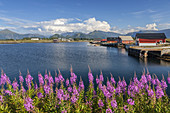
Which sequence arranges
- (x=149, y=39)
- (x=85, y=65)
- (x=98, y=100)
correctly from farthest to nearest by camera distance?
(x=149, y=39) < (x=85, y=65) < (x=98, y=100)

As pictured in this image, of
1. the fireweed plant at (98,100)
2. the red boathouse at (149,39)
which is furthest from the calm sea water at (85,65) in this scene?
the red boathouse at (149,39)

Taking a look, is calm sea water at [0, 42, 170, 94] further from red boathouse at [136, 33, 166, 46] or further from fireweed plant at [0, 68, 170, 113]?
red boathouse at [136, 33, 166, 46]

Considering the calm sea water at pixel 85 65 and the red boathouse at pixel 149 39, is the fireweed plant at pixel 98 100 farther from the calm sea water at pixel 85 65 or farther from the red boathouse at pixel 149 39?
the red boathouse at pixel 149 39

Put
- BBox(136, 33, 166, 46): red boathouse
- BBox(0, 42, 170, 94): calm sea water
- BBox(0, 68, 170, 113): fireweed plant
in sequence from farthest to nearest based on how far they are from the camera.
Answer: BBox(136, 33, 166, 46): red boathouse
BBox(0, 42, 170, 94): calm sea water
BBox(0, 68, 170, 113): fireweed plant

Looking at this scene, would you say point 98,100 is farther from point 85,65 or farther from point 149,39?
point 149,39

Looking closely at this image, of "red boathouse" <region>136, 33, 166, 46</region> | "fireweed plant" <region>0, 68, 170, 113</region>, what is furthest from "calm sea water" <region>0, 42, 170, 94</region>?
"red boathouse" <region>136, 33, 166, 46</region>

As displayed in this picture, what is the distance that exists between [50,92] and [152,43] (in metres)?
79.1

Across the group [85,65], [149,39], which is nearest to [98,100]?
[85,65]

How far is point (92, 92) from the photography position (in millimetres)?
10484

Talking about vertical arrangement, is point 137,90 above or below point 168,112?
above

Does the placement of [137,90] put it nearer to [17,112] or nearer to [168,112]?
[168,112]

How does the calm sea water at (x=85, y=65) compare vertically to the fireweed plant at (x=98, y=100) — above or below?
below

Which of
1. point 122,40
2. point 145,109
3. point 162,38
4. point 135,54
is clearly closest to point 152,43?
point 162,38

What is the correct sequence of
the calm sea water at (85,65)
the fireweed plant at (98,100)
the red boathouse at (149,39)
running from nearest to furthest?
the fireweed plant at (98,100) < the calm sea water at (85,65) < the red boathouse at (149,39)
